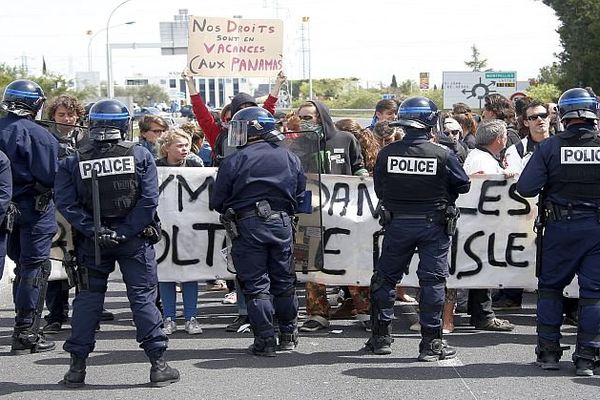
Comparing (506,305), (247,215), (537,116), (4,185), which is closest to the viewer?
(4,185)

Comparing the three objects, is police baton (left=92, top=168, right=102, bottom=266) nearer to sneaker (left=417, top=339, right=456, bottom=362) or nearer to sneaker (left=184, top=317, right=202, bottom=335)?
sneaker (left=184, top=317, right=202, bottom=335)

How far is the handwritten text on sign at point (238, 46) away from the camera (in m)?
12.8

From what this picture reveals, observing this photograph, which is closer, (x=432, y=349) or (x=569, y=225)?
(x=569, y=225)

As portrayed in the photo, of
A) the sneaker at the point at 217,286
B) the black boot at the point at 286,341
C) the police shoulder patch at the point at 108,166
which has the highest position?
the police shoulder patch at the point at 108,166

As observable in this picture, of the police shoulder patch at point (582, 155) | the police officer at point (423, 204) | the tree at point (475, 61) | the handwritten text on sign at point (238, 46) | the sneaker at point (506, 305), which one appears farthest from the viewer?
the tree at point (475, 61)

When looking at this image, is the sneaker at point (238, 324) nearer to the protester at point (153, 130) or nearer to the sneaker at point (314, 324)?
the sneaker at point (314, 324)

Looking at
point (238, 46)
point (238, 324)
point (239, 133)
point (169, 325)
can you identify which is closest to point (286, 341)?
point (238, 324)

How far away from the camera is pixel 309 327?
866cm

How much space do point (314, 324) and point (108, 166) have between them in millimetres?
2799

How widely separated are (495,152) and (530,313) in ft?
5.72

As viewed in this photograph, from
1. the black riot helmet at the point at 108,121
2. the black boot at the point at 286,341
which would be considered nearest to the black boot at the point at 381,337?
the black boot at the point at 286,341

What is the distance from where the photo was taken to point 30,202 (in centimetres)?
774

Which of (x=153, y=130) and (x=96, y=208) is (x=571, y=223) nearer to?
(x=96, y=208)

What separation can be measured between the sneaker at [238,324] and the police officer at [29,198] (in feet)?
5.63
